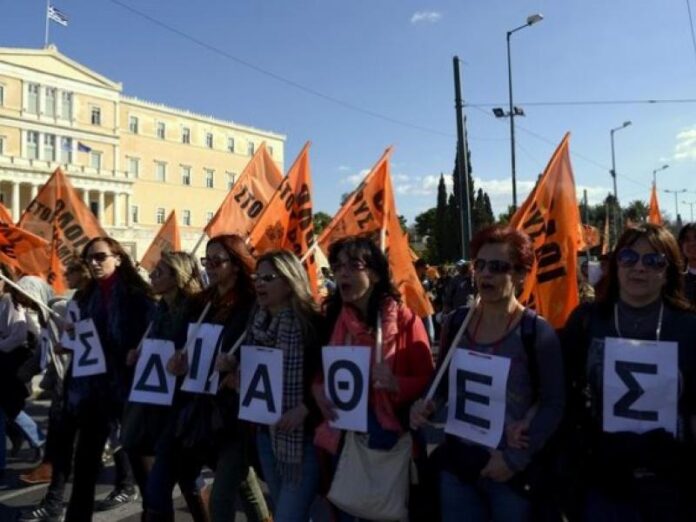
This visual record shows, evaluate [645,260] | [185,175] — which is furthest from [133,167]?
[645,260]

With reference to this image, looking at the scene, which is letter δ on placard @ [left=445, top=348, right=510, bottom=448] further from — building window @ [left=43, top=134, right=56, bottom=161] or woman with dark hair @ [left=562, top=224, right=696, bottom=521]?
building window @ [left=43, top=134, right=56, bottom=161]

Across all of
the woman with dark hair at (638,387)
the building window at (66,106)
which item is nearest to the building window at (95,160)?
the building window at (66,106)

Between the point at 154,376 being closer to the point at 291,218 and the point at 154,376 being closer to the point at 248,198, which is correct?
the point at 291,218

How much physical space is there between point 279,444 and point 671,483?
178 cm

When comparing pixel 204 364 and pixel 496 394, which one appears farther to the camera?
pixel 204 364

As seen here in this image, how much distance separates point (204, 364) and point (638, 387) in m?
2.28

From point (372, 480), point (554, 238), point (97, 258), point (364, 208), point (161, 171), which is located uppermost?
point (161, 171)

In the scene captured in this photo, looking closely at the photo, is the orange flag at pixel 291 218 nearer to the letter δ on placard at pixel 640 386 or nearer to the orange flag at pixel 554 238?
the orange flag at pixel 554 238

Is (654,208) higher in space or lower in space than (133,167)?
lower

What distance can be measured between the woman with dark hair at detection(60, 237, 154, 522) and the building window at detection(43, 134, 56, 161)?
72.5 metres

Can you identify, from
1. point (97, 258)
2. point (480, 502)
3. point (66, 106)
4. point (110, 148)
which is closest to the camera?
point (480, 502)

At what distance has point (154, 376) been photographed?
420 centimetres

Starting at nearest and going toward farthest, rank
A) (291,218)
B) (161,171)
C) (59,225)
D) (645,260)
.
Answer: (645,260) < (59,225) < (291,218) < (161,171)

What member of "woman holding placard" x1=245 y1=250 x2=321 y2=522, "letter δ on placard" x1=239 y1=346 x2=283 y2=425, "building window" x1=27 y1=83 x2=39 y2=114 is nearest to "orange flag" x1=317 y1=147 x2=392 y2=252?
"woman holding placard" x1=245 y1=250 x2=321 y2=522
